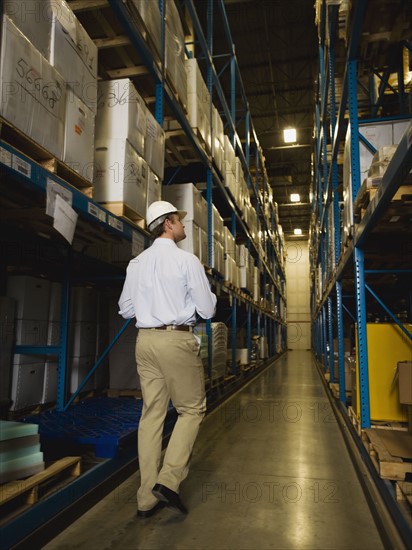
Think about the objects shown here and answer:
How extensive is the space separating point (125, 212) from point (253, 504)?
236 centimetres

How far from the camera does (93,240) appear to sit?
3.96 m

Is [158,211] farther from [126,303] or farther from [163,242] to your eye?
[126,303]

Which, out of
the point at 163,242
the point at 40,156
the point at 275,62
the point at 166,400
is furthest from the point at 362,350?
the point at 275,62

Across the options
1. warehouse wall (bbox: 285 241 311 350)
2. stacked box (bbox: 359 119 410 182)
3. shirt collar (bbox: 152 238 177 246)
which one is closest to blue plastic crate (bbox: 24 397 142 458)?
shirt collar (bbox: 152 238 177 246)

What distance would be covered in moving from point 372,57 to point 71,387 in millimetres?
4858

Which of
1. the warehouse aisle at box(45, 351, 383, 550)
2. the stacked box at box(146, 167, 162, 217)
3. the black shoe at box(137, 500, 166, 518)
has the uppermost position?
the stacked box at box(146, 167, 162, 217)

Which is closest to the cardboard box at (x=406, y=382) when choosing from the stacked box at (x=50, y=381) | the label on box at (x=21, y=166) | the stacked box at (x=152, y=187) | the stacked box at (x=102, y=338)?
the stacked box at (x=152, y=187)

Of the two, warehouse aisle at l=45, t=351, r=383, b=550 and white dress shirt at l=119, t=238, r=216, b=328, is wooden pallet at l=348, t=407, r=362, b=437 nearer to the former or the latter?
warehouse aisle at l=45, t=351, r=383, b=550

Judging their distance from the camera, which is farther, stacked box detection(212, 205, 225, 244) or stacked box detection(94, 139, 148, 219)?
stacked box detection(212, 205, 225, 244)

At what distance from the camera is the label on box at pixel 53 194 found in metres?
2.35

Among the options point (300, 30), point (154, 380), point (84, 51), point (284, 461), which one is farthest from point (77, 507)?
point (300, 30)

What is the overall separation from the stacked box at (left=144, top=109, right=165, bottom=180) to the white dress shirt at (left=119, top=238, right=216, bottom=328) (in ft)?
4.84

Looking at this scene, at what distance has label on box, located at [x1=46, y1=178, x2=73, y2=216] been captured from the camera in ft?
7.70

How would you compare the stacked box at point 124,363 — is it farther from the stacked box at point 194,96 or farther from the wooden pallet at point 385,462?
the wooden pallet at point 385,462
